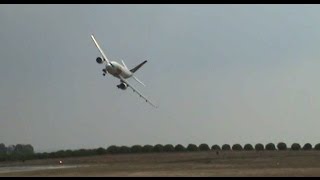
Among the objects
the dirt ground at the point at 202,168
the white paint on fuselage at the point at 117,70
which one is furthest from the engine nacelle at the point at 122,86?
the dirt ground at the point at 202,168

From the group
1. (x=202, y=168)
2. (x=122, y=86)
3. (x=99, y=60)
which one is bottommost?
(x=202, y=168)

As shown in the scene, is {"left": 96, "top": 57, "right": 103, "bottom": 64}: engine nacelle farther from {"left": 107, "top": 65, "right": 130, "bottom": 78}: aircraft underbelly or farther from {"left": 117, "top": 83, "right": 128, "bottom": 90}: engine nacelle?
→ {"left": 117, "top": 83, "right": 128, "bottom": 90}: engine nacelle

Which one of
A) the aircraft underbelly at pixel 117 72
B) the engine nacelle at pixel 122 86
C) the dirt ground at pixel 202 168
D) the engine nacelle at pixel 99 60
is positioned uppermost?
the aircraft underbelly at pixel 117 72

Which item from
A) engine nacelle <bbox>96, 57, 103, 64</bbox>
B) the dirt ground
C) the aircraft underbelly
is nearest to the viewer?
the dirt ground

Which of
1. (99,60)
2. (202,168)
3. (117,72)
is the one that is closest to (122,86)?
(117,72)

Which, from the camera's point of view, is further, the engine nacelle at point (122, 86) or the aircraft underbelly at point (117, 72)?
the engine nacelle at point (122, 86)

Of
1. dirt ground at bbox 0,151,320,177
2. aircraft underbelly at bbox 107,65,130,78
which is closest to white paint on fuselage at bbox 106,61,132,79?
aircraft underbelly at bbox 107,65,130,78

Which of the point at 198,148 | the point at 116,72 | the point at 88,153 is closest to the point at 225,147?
the point at 198,148

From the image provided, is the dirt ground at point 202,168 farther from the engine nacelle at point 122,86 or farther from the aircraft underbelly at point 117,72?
the aircraft underbelly at point 117,72

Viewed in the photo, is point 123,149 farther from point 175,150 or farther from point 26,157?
point 26,157

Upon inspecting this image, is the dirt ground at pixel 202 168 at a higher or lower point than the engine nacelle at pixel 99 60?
lower

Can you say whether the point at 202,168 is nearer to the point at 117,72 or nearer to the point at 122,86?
the point at 122,86
